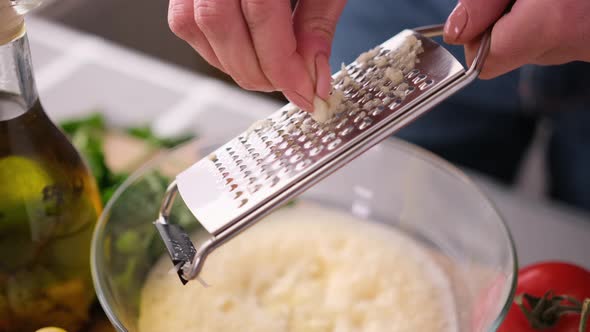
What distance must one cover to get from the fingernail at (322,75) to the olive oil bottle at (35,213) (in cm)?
28

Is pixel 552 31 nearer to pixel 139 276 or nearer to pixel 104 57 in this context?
pixel 139 276

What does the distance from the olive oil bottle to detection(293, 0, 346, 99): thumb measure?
258 mm

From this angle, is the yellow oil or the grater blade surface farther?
the yellow oil

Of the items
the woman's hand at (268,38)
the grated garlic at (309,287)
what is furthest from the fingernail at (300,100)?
the grated garlic at (309,287)

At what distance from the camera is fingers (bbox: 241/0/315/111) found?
21.1 inches

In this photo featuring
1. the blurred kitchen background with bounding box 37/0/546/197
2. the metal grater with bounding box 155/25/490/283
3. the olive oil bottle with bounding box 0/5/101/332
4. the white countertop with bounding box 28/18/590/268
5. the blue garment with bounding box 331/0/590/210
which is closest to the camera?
the metal grater with bounding box 155/25/490/283

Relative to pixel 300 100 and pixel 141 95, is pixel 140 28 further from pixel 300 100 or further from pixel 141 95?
pixel 300 100

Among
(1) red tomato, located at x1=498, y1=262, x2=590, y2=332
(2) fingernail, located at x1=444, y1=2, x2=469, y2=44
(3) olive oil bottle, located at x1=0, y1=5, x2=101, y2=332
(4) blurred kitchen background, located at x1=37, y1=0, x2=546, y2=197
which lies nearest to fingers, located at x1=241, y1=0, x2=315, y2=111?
(2) fingernail, located at x1=444, y1=2, x2=469, y2=44

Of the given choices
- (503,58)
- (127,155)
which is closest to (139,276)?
(127,155)

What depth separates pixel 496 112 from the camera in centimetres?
131

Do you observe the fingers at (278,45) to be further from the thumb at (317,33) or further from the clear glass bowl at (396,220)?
the clear glass bowl at (396,220)

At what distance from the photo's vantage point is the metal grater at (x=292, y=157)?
523mm

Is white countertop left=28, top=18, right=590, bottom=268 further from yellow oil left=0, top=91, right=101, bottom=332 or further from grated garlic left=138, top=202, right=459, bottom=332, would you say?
yellow oil left=0, top=91, right=101, bottom=332

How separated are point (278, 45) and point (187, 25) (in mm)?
92
